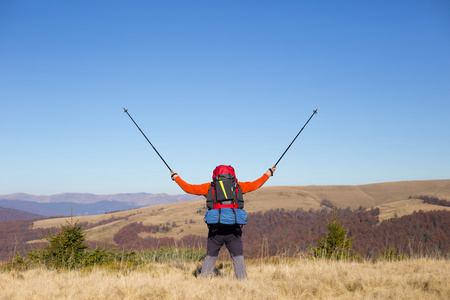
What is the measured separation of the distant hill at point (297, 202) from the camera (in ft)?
382

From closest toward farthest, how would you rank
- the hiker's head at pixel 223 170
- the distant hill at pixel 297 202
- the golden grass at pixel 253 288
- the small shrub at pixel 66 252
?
the golden grass at pixel 253 288 → the hiker's head at pixel 223 170 → the small shrub at pixel 66 252 → the distant hill at pixel 297 202

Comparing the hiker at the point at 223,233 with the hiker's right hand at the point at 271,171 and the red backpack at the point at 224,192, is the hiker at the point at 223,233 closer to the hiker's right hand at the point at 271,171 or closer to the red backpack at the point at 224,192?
the red backpack at the point at 224,192

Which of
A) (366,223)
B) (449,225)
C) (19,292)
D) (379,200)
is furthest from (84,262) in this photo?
(379,200)

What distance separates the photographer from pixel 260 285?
223 inches

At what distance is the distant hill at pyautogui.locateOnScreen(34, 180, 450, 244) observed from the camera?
11644cm

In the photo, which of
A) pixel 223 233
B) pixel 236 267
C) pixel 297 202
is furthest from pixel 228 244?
pixel 297 202

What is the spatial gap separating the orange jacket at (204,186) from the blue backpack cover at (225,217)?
1.59 ft

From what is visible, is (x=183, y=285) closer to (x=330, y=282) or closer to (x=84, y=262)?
(x=330, y=282)

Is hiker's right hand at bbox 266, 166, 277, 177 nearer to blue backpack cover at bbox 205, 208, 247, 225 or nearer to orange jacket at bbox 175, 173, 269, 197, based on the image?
orange jacket at bbox 175, 173, 269, 197

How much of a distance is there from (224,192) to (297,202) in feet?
466

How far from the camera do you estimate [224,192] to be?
6188 mm

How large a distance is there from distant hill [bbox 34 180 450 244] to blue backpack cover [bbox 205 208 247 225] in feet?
332

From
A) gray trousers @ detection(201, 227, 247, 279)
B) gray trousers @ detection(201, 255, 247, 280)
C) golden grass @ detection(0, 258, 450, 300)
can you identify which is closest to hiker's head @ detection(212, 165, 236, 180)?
gray trousers @ detection(201, 227, 247, 279)

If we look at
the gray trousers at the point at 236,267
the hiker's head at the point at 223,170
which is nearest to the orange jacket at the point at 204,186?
the hiker's head at the point at 223,170
